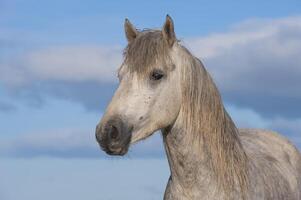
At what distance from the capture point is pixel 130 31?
38.3 feet

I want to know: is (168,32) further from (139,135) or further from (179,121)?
(139,135)

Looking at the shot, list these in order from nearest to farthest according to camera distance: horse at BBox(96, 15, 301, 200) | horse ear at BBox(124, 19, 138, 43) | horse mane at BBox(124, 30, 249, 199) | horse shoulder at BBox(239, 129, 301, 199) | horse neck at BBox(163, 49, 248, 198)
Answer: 1. horse at BBox(96, 15, 301, 200)
2. horse mane at BBox(124, 30, 249, 199)
3. horse neck at BBox(163, 49, 248, 198)
4. horse ear at BBox(124, 19, 138, 43)
5. horse shoulder at BBox(239, 129, 301, 199)

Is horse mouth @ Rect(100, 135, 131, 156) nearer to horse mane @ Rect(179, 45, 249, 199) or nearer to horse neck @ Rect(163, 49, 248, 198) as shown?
horse neck @ Rect(163, 49, 248, 198)

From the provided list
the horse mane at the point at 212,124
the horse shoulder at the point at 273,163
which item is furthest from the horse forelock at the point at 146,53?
the horse shoulder at the point at 273,163

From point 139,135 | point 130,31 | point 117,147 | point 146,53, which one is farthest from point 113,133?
point 130,31

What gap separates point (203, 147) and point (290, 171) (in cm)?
259

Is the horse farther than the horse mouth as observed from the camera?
Yes

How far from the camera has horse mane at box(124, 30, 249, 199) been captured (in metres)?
11.0

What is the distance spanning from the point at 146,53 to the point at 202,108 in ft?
3.35

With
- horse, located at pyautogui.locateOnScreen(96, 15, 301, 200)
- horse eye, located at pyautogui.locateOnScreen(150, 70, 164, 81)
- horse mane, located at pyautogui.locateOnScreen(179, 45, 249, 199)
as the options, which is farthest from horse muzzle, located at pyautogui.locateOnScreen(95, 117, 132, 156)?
horse mane, located at pyautogui.locateOnScreen(179, 45, 249, 199)

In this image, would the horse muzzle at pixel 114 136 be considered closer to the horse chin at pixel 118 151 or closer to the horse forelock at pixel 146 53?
the horse chin at pixel 118 151

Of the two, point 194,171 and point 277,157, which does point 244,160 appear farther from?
point 277,157

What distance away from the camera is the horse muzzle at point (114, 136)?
10.4 metres

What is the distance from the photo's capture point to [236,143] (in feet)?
38.5
